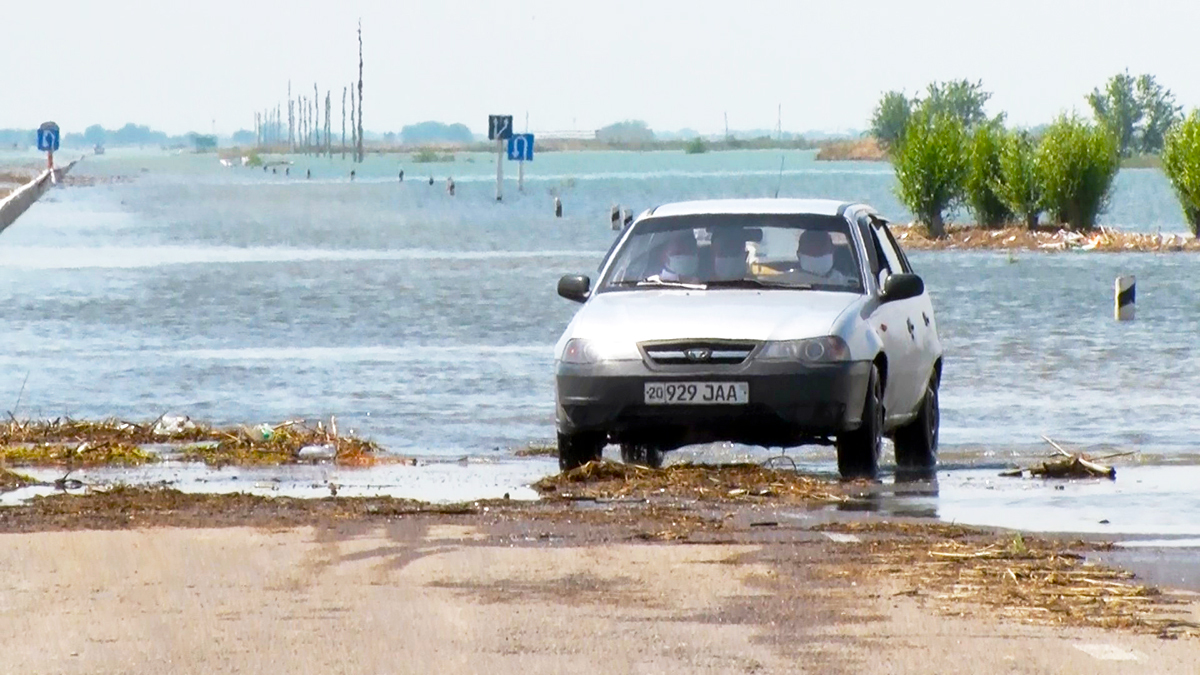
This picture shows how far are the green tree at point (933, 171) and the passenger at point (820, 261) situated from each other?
48442 millimetres

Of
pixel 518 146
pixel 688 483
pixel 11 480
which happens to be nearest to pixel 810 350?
pixel 688 483

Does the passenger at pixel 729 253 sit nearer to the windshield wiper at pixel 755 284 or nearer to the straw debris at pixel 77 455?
the windshield wiper at pixel 755 284

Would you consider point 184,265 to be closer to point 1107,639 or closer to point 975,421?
point 975,421

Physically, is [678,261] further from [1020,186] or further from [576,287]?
[1020,186]

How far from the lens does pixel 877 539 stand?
1103 centimetres

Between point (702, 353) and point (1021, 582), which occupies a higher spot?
point (702, 353)

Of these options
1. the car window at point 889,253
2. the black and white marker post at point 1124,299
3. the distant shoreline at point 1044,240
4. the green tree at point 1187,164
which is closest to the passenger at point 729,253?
the car window at point 889,253

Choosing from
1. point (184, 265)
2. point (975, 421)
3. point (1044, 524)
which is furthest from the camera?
point (184, 265)

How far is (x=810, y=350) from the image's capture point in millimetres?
13406

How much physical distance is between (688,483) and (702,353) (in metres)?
0.68

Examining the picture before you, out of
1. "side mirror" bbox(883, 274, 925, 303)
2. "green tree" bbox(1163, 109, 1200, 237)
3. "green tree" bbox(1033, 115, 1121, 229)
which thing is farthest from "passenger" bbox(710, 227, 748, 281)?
"green tree" bbox(1033, 115, 1121, 229)

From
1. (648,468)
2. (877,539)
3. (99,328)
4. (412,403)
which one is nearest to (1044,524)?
(877,539)

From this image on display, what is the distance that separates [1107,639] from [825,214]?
21.8 feet

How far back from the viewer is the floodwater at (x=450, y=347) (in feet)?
54.1
